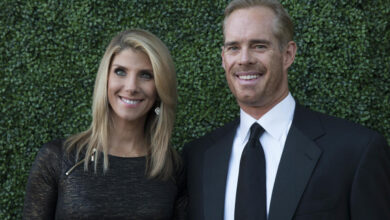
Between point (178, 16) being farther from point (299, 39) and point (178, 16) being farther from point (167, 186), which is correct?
point (167, 186)

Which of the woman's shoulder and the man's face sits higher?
the man's face

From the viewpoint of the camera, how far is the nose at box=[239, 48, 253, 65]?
7.61ft

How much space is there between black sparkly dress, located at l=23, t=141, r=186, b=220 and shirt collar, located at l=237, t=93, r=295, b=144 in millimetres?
695

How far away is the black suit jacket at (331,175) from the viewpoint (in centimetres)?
203

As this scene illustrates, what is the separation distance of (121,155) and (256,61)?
3.41 feet

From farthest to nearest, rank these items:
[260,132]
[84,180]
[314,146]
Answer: [84,180] < [260,132] < [314,146]

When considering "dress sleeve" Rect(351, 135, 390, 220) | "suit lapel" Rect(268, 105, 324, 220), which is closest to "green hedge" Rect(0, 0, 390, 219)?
"suit lapel" Rect(268, 105, 324, 220)

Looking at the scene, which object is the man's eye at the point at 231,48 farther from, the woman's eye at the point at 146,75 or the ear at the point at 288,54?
the woman's eye at the point at 146,75

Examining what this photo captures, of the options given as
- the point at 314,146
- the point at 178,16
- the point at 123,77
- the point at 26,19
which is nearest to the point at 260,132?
the point at 314,146

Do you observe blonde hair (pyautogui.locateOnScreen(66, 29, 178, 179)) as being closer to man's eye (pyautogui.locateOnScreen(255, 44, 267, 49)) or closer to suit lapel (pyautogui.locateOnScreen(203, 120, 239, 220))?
suit lapel (pyautogui.locateOnScreen(203, 120, 239, 220))

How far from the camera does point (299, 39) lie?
3422mm

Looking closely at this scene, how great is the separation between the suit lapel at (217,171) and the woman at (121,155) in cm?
31

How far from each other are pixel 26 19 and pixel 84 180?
1770 mm

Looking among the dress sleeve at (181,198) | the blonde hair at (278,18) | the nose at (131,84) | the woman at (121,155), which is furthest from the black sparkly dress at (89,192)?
the blonde hair at (278,18)
